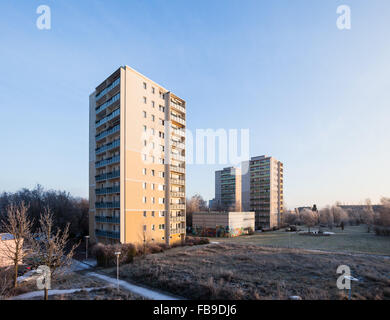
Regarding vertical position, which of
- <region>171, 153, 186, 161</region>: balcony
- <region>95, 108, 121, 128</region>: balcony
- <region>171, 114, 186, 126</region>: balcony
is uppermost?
<region>171, 114, 186, 126</region>: balcony

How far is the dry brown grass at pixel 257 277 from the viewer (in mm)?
13297

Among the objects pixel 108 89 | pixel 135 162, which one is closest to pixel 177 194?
pixel 135 162

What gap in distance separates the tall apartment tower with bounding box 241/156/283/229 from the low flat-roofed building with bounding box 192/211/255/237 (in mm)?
19549

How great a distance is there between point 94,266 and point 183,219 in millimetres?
17098

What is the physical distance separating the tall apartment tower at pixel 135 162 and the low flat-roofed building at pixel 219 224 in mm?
15778

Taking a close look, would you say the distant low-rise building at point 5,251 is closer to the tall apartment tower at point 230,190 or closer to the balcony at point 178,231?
the balcony at point 178,231

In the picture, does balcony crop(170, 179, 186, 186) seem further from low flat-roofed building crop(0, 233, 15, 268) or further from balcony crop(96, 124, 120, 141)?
low flat-roofed building crop(0, 233, 15, 268)

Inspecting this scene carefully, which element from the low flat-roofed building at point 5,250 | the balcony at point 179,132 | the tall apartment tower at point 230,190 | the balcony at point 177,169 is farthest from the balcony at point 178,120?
the tall apartment tower at point 230,190

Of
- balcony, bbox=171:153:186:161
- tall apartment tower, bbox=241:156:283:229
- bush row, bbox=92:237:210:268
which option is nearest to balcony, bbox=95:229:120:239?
bush row, bbox=92:237:210:268

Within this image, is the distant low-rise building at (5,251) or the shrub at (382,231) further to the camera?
the shrub at (382,231)

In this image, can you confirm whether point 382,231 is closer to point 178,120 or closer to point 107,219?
point 178,120

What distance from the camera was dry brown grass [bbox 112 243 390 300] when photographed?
43.6 feet
